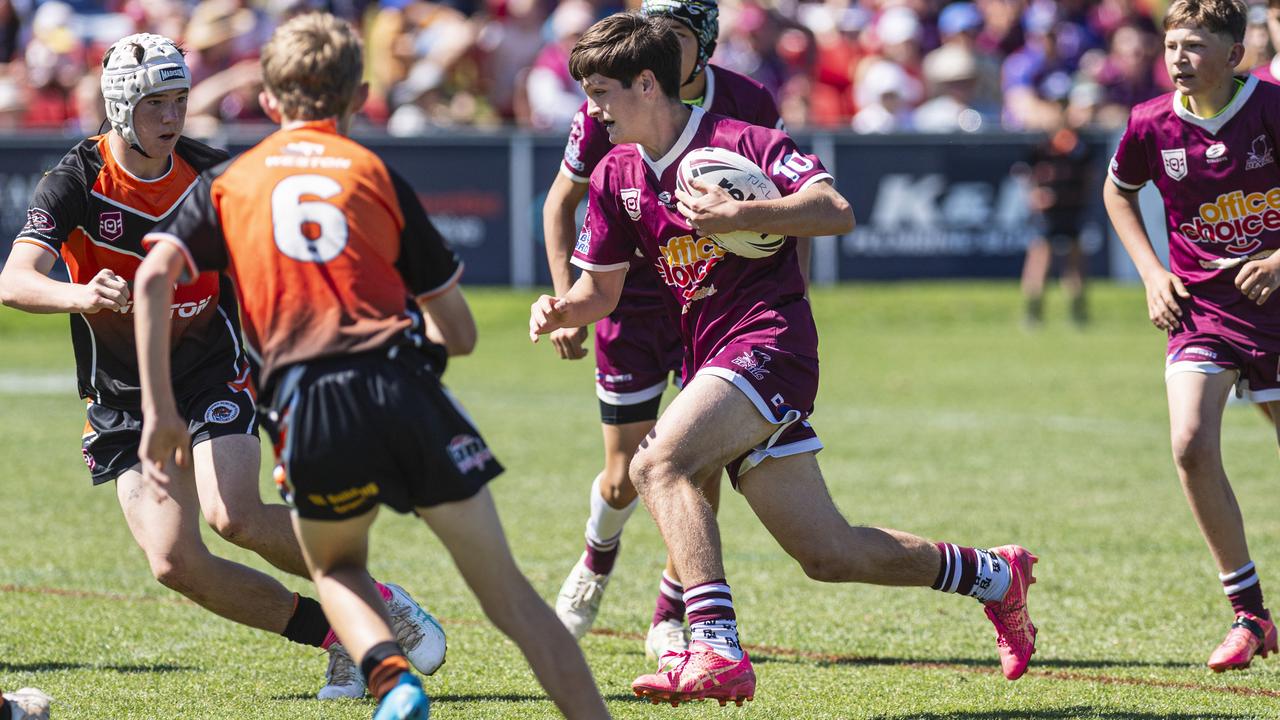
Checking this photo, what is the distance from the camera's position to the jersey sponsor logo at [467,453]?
13.1 ft

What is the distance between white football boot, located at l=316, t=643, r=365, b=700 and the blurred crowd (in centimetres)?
1305

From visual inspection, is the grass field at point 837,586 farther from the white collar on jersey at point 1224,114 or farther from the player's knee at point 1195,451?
the white collar on jersey at point 1224,114

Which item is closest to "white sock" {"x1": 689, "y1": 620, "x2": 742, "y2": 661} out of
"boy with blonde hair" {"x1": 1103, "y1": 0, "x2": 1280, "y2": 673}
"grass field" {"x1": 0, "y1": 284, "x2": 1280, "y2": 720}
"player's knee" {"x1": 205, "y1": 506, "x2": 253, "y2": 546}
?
"grass field" {"x1": 0, "y1": 284, "x2": 1280, "y2": 720}

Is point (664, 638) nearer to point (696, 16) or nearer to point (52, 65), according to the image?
point (696, 16)

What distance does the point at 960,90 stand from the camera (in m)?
20.6

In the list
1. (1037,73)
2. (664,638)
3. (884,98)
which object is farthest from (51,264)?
(1037,73)

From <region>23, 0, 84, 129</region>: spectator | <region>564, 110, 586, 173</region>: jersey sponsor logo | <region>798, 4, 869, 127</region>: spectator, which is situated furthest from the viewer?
<region>798, 4, 869, 127</region>: spectator

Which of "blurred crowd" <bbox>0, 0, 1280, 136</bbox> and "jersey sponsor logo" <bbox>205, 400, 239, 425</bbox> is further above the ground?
"jersey sponsor logo" <bbox>205, 400, 239, 425</bbox>

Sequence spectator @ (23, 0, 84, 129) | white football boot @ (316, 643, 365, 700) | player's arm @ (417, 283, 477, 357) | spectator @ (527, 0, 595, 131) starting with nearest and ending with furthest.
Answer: player's arm @ (417, 283, 477, 357) → white football boot @ (316, 643, 365, 700) → spectator @ (23, 0, 84, 129) → spectator @ (527, 0, 595, 131)

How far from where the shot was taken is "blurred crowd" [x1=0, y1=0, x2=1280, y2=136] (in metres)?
18.8

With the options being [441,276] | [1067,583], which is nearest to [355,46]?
[441,276]

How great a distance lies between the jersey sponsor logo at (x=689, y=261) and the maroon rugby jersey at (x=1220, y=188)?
1.82 m

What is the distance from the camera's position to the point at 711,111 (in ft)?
19.9

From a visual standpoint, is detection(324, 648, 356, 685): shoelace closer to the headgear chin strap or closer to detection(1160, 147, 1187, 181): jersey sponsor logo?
the headgear chin strap
